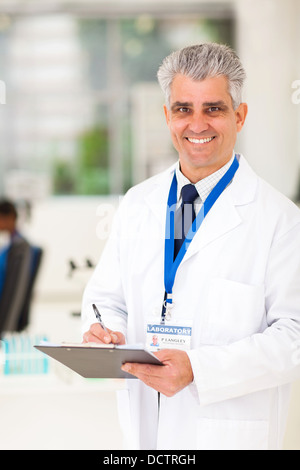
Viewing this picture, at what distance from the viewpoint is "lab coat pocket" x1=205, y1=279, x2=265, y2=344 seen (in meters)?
1.29

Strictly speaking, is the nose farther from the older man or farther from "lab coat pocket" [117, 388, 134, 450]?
"lab coat pocket" [117, 388, 134, 450]

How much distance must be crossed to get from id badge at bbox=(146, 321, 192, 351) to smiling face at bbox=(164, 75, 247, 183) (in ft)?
1.23

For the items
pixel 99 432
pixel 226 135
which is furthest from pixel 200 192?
pixel 99 432

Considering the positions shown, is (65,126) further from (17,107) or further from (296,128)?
(296,128)

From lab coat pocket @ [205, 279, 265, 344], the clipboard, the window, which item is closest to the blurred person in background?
the clipboard

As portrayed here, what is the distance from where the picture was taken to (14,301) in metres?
3.68

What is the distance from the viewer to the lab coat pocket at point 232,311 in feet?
4.23

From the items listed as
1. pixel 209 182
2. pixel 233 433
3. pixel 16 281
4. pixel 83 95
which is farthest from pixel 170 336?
pixel 83 95

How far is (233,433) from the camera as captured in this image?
1326 mm

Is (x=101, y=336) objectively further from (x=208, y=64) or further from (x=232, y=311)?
(x=208, y=64)

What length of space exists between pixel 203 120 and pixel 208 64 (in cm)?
12

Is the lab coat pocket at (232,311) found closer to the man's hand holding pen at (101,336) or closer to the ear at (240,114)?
the man's hand holding pen at (101,336)

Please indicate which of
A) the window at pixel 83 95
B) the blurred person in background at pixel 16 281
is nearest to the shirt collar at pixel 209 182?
Result: the blurred person in background at pixel 16 281

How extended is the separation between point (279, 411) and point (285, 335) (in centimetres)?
25
